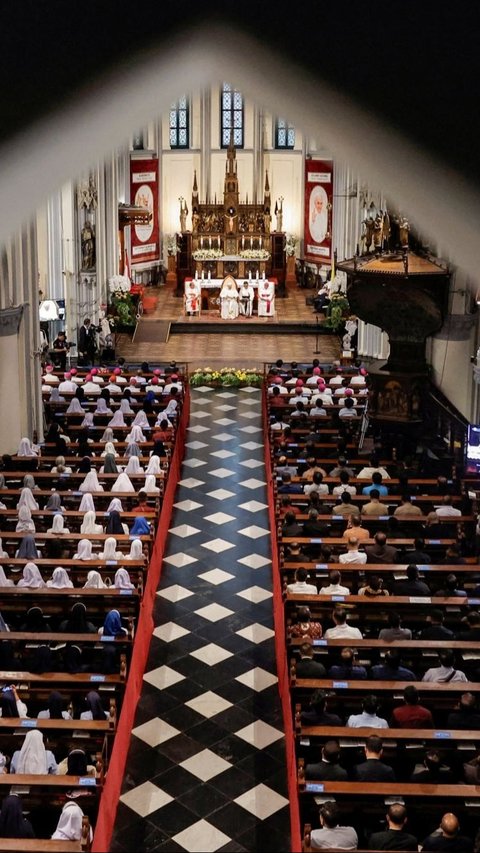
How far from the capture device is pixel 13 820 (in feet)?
22.8

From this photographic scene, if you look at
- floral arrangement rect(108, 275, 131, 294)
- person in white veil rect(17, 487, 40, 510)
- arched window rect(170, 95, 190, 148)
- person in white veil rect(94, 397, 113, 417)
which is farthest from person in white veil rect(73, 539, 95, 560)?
arched window rect(170, 95, 190, 148)

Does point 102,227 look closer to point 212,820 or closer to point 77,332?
point 77,332

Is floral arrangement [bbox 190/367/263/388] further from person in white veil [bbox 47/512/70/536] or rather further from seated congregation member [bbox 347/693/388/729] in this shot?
seated congregation member [bbox 347/693/388/729]

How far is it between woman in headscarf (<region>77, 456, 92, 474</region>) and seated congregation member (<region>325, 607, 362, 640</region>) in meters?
6.50

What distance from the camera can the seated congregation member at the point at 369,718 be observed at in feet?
26.8

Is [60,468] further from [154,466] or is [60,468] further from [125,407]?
[125,407]

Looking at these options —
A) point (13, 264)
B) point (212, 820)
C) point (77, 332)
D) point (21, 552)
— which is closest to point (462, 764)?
point (212, 820)

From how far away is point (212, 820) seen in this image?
8570 mm

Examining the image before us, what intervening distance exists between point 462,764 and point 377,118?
7.87 meters

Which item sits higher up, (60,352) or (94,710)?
(60,352)

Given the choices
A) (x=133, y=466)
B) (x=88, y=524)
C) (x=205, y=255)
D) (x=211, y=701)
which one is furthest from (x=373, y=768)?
(x=205, y=255)

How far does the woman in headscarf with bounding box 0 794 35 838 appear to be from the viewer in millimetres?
6914

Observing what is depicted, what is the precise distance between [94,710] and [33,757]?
32.3 inches

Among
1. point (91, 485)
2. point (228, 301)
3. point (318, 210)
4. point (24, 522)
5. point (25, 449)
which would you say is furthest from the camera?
point (318, 210)
